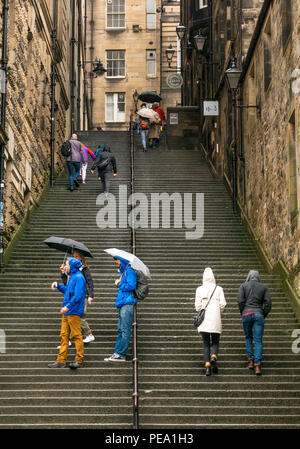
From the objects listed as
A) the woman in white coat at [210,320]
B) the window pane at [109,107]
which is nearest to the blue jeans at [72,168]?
the woman in white coat at [210,320]

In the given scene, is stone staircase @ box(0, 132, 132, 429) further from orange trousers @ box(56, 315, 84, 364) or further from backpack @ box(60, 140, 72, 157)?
backpack @ box(60, 140, 72, 157)

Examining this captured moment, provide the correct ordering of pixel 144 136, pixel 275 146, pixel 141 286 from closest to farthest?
pixel 141 286
pixel 275 146
pixel 144 136

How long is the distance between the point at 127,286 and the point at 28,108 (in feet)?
33.3

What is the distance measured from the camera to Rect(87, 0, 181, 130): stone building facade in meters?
49.2

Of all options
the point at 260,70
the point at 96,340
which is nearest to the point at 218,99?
the point at 260,70

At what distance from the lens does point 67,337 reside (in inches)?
427

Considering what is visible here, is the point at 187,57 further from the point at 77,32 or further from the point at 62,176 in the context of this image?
the point at 62,176

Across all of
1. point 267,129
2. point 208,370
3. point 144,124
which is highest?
point 144,124

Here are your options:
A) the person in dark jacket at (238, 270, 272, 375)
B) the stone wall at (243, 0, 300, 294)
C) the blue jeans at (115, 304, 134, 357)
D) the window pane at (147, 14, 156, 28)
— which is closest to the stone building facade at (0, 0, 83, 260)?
the stone wall at (243, 0, 300, 294)

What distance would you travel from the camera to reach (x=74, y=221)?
19.1 m

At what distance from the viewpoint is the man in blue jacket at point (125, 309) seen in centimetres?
1116

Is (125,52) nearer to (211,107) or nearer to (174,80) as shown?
(174,80)

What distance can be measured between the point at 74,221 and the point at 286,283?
666cm

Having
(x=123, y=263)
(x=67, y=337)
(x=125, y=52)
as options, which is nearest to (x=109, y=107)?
A: (x=125, y=52)
